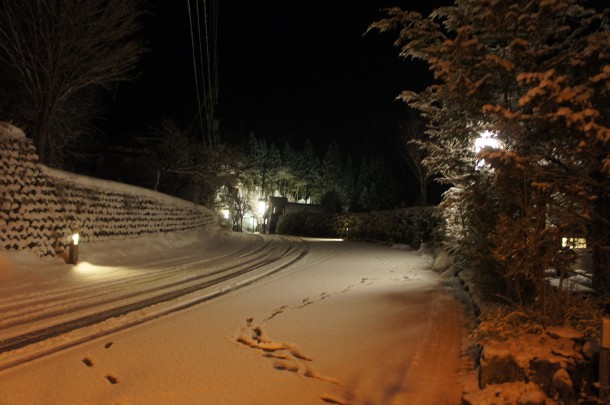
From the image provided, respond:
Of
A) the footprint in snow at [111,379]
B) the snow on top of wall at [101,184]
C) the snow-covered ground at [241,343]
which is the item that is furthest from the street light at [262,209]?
the footprint in snow at [111,379]

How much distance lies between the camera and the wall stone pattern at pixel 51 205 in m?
10.3

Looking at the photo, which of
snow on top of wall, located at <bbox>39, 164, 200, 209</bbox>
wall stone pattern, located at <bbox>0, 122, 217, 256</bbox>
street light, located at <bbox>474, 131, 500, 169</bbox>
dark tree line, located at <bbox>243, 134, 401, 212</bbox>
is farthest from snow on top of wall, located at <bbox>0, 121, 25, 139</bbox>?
dark tree line, located at <bbox>243, 134, 401, 212</bbox>

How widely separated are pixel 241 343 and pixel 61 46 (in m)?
13.2

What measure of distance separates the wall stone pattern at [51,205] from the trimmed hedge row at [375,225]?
10224 mm

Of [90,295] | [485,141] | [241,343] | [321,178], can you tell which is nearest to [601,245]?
[485,141]

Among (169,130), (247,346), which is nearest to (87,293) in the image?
(247,346)

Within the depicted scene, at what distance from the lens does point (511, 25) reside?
5.43 m

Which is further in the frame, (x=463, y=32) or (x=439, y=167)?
(x=439, y=167)

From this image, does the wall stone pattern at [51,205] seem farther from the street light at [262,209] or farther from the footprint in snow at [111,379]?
the street light at [262,209]

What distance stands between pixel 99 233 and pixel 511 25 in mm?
12752

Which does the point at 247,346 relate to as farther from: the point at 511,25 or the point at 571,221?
the point at 511,25

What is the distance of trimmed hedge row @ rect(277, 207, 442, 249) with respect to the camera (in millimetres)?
18109

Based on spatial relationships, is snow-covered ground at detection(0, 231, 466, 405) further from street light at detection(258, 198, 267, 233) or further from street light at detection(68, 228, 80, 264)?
street light at detection(258, 198, 267, 233)

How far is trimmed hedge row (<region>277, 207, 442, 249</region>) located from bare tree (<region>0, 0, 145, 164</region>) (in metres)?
12.1
